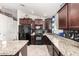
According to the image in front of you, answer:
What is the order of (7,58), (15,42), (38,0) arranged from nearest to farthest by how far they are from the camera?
1. (7,58)
2. (38,0)
3. (15,42)

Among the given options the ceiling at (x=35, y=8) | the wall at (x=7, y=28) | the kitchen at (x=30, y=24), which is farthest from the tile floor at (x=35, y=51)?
the ceiling at (x=35, y=8)

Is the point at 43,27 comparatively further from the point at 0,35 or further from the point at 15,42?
the point at 0,35

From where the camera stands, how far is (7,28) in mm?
2275

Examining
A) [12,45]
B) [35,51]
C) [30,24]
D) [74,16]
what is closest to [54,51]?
[35,51]

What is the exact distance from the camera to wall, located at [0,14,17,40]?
7.14 ft

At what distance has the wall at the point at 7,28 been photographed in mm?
2176

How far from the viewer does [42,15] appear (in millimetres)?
2361

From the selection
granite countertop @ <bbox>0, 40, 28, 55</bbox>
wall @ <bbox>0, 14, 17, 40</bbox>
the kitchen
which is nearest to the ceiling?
the kitchen

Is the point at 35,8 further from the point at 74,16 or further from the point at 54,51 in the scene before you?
the point at 54,51

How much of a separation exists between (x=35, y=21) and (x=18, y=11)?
0.37 m

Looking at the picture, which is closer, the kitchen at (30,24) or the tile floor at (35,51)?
the kitchen at (30,24)

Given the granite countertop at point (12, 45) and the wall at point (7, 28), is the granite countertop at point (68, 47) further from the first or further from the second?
the wall at point (7, 28)

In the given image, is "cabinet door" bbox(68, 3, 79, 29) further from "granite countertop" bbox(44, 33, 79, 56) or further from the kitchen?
"granite countertop" bbox(44, 33, 79, 56)

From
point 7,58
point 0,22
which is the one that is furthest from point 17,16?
point 7,58
